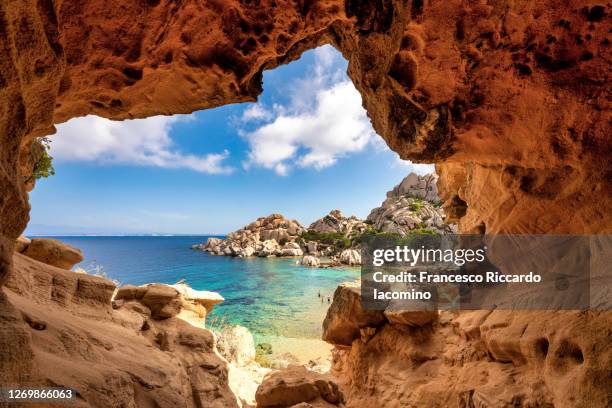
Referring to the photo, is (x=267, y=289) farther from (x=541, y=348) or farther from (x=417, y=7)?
(x=417, y=7)

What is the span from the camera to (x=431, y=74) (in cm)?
441

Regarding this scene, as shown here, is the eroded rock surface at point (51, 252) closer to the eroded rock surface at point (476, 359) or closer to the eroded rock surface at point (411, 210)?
the eroded rock surface at point (476, 359)

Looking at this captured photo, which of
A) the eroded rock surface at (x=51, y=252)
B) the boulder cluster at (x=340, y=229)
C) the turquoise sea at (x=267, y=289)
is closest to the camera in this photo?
the eroded rock surface at (x=51, y=252)

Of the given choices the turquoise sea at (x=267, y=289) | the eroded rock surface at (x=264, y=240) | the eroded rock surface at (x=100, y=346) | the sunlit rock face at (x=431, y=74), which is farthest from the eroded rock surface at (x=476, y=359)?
the eroded rock surface at (x=264, y=240)

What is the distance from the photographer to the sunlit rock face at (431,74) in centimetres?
389

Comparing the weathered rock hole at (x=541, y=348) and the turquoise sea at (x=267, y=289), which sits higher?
the weathered rock hole at (x=541, y=348)

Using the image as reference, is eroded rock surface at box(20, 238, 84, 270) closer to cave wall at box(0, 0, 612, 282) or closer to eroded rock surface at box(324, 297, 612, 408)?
cave wall at box(0, 0, 612, 282)

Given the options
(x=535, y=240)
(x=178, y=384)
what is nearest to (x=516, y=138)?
(x=535, y=240)

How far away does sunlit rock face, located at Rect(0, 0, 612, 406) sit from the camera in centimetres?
389

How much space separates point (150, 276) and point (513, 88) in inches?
2228

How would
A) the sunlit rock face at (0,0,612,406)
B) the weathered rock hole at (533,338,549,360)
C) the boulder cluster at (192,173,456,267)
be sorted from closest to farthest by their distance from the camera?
the sunlit rock face at (0,0,612,406) < the weathered rock hole at (533,338,549,360) < the boulder cluster at (192,173,456,267)

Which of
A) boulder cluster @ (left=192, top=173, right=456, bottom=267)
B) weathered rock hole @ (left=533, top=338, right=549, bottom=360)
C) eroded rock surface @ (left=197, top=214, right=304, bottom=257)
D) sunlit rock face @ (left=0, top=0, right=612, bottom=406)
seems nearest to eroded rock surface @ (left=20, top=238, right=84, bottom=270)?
sunlit rock face @ (left=0, top=0, right=612, bottom=406)

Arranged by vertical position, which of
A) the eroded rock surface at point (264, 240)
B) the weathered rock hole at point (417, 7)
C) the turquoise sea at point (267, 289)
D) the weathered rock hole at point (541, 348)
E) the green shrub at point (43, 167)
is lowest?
the turquoise sea at point (267, 289)

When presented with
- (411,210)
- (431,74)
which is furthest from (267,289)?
(411,210)
